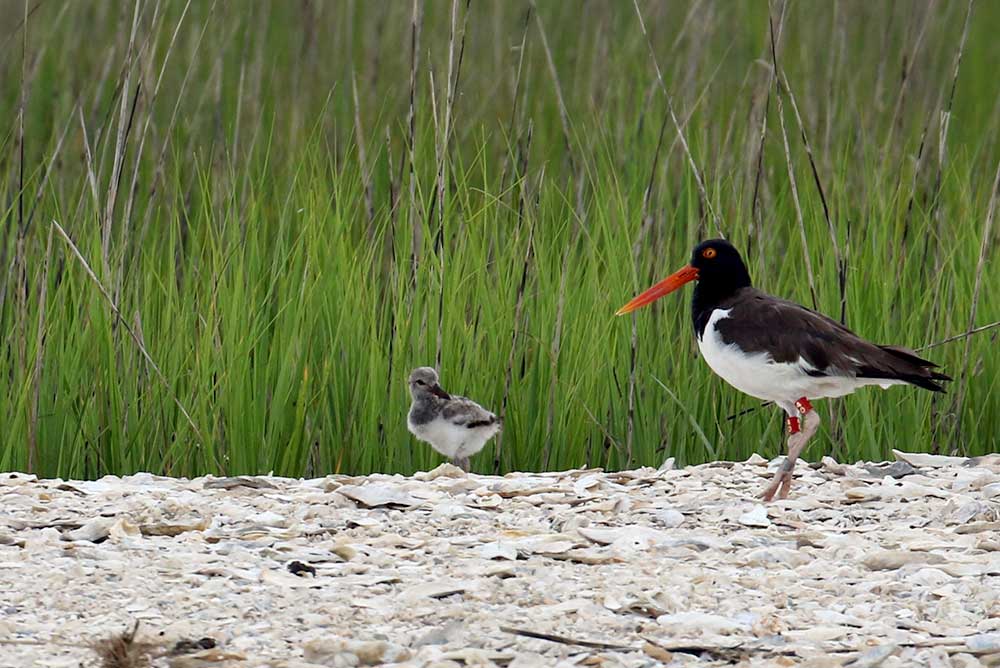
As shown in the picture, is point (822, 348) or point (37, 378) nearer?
point (822, 348)

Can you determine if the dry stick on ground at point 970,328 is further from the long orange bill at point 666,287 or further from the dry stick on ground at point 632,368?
the dry stick on ground at point 632,368

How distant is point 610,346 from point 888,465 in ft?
4.06

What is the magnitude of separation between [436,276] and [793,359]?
167 cm

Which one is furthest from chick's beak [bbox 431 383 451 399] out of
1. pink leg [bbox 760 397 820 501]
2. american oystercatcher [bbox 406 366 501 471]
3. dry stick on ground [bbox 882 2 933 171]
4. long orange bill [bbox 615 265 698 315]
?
dry stick on ground [bbox 882 2 933 171]

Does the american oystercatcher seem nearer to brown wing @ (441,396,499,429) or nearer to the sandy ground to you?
brown wing @ (441,396,499,429)

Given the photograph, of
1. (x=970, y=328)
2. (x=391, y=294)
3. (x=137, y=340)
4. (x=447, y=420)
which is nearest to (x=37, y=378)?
(x=137, y=340)

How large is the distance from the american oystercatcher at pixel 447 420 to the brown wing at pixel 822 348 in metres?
0.98

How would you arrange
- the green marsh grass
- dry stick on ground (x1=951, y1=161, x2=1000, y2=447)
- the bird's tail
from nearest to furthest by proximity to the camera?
the bird's tail, the green marsh grass, dry stick on ground (x1=951, y1=161, x2=1000, y2=447)

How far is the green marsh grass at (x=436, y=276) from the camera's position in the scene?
555 centimetres

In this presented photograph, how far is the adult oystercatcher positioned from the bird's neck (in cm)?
15

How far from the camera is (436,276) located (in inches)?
227

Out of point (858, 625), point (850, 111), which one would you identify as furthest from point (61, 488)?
point (850, 111)

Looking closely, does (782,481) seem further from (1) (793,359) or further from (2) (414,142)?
(2) (414,142)

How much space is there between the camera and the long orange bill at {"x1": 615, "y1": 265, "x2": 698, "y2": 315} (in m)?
5.41
